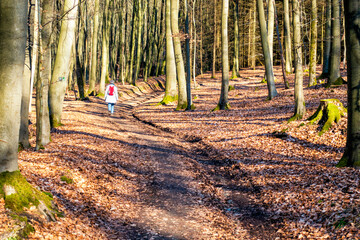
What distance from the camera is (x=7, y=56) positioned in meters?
5.00

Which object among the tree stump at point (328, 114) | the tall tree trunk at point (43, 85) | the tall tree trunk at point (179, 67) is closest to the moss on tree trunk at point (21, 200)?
the tall tree trunk at point (43, 85)

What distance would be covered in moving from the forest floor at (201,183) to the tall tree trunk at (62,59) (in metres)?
1.00

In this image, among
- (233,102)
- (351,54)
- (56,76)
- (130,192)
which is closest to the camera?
(351,54)

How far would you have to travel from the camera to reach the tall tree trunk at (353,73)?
23.5 feet

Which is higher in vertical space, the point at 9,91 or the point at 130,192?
the point at 9,91

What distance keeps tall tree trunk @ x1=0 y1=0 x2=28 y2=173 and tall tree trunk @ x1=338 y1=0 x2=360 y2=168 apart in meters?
6.87

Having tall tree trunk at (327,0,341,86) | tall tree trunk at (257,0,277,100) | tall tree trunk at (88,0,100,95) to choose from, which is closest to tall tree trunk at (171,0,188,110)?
tall tree trunk at (257,0,277,100)

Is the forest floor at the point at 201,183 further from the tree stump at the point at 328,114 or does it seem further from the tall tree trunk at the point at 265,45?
the tall tree trunk at the point at 265,45

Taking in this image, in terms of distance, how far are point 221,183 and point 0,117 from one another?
231 inches

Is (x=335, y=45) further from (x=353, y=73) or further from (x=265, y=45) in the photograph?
(x=353, y=73)

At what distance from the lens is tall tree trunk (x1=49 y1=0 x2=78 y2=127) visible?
13609mm

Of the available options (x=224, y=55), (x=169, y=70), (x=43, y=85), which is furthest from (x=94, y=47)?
(x=43, y=85)

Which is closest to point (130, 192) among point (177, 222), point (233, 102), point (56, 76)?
point (177, 222)

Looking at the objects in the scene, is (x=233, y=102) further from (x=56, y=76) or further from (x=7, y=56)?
(x=7, y=56)
